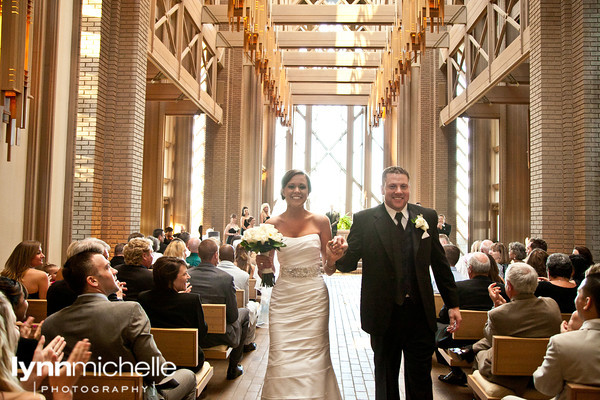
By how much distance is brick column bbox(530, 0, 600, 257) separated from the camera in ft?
27.7

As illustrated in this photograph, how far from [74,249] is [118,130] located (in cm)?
450

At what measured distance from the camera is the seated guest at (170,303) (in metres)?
4.12

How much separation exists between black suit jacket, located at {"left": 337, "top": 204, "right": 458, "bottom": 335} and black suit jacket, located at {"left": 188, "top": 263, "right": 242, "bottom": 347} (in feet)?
6.49

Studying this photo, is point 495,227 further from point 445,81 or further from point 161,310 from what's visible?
point 161,310

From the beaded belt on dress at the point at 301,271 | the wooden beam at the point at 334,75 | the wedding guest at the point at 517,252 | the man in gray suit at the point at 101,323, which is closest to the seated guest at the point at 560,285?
the beaded belt on dress at the point at 301,271

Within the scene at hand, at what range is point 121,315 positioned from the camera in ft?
9.32

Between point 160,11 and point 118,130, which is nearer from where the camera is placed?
point 118,130

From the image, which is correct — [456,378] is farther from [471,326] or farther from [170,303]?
[170,303]

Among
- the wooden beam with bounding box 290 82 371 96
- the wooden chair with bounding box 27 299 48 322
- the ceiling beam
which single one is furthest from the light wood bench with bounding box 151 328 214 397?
the wooden beam with bounding box 290 82 371 96

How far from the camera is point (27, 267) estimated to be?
199 inches

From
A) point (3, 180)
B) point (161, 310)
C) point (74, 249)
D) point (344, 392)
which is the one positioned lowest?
point (344, 392)

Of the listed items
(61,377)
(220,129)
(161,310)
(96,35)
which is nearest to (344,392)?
(161,310)

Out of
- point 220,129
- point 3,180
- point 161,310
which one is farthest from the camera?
point 220,129

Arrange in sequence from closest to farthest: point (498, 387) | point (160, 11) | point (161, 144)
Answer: point (498, 387) < point (160, 11) < point (161, 144)
